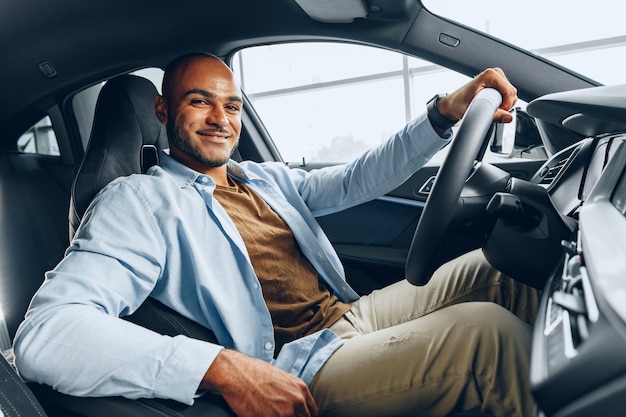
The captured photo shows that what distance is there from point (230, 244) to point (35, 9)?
3.55 feet

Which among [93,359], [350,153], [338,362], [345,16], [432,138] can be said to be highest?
[345,16]

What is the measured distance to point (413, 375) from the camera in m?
0.89

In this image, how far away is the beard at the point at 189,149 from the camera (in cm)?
139

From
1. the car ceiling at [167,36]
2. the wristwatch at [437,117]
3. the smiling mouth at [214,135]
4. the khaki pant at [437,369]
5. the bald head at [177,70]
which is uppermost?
the car ceiling at [167,36]

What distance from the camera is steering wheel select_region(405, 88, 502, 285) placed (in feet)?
2.75

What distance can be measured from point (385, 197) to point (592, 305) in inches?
55.6

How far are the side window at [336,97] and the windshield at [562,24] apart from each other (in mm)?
665

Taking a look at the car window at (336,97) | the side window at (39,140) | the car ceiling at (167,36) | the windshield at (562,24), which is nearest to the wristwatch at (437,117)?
the car ceiling at (167,36)

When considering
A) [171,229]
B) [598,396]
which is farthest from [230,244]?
[598,396]

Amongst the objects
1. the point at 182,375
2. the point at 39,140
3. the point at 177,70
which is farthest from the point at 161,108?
the point at 39,140

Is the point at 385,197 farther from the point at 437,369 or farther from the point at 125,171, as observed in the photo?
the point at 437,369

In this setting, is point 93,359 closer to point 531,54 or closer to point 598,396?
point 598,396

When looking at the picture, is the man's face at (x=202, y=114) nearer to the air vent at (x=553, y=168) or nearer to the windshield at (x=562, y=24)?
the air vent at (x=553, y=168)

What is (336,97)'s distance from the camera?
20.0 feet
